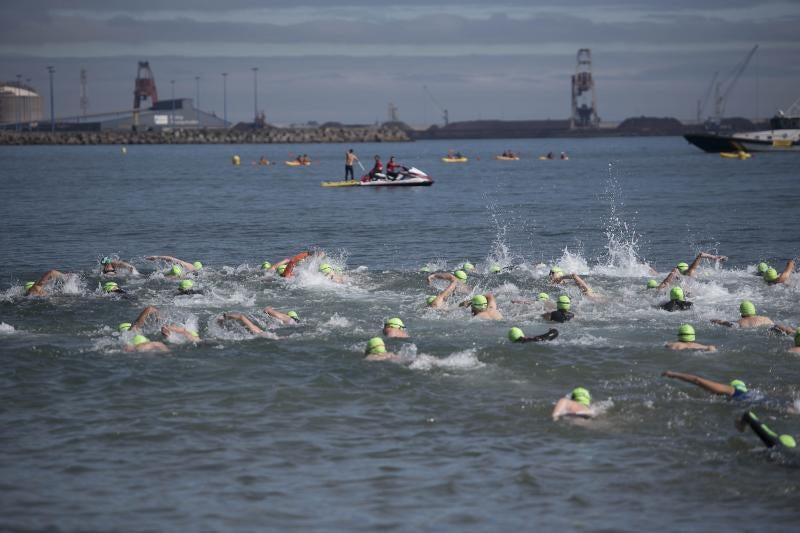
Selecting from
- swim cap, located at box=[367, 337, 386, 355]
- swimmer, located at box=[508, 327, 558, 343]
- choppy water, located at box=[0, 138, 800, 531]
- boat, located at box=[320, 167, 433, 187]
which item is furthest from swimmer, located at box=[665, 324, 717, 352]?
boat, located at box=[320, 167, 433, 187]

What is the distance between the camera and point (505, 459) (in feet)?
39.9

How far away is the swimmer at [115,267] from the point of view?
25.8 meters

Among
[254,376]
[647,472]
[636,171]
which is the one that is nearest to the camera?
[647,472]

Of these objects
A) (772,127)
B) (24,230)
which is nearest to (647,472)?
(24,230)

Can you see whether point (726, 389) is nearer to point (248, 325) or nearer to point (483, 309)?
point (483, 309)

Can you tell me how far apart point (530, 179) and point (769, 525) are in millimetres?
66753

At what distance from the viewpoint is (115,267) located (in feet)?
86.5

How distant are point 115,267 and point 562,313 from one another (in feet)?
43.5

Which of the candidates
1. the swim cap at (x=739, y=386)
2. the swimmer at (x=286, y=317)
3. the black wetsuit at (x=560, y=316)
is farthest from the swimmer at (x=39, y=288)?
the swim cap at (x=739, y=386)

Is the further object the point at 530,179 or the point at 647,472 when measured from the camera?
the point at 530,179

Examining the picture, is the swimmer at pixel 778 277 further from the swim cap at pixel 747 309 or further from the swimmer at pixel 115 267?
the swimmer at pixel 115 267

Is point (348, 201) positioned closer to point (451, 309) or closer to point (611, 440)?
point (451, 309)

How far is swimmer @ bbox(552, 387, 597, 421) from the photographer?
13398 millimetres

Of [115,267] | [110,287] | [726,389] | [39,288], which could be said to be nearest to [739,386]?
[726,389]
